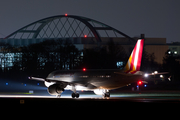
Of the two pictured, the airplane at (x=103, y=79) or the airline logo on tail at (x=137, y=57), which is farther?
the airline logo on tail at (x=137, y=57)

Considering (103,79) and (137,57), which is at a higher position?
(137,57)

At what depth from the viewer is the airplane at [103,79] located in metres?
44.0

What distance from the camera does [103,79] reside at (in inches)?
1791

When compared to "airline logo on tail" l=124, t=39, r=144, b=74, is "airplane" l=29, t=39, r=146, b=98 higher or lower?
lower

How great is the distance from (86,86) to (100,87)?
170cm

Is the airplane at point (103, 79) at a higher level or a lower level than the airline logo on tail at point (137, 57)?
lower

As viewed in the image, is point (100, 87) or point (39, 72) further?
point (39, 72)

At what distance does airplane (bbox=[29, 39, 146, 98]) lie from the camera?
44.0 m

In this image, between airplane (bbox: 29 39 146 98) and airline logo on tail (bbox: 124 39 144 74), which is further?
airline logo on tail (bbox: 124 39 144 74)

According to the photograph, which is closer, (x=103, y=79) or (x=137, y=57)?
(x=137, y=57)
